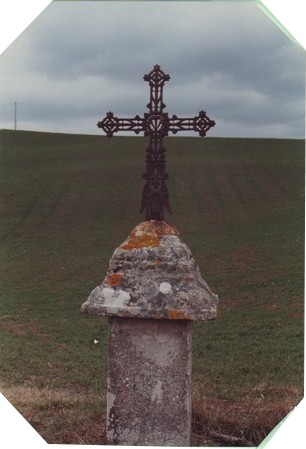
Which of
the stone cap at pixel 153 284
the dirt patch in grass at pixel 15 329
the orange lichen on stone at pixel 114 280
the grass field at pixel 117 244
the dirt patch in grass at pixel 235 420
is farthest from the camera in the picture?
the dirt patch in grass at pixel 15 329

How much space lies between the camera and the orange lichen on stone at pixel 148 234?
15.8 feet

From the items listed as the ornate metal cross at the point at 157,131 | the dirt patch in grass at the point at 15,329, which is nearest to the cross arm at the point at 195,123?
the ornate metal cross at the point at 157,131

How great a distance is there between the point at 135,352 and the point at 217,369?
13.6 feet

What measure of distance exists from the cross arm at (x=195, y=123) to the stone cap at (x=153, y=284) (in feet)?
2.57

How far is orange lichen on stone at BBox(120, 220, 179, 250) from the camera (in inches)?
189

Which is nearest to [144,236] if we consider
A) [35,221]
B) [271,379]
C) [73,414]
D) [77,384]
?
[73,414]

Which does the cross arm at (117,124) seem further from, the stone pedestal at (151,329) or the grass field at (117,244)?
the grass field at (117,244)

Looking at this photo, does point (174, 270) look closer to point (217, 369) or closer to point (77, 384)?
point (77, 384)

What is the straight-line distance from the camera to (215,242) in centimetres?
1390

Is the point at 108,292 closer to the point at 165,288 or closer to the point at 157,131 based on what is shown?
the point at 165,288

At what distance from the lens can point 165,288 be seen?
15.4 feet

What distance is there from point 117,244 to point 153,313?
9.35 m

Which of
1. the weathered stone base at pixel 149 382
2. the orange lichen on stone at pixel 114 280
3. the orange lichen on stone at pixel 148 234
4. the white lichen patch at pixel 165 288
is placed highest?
the orange lichen on stone at pixel 148 234

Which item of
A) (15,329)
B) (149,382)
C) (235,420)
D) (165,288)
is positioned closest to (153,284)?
(165,288)
